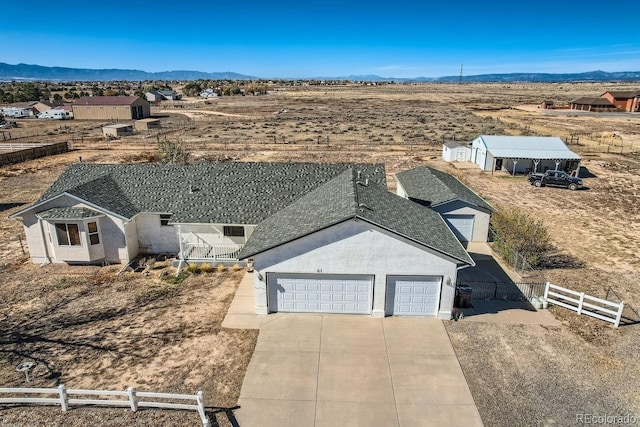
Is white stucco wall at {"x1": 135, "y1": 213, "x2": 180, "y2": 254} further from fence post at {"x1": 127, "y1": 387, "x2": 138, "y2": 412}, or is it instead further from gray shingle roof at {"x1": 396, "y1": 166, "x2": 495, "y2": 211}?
gray shingle roof at {"x1": 396, "y1": 166, "x2": 495, "y2": 211}

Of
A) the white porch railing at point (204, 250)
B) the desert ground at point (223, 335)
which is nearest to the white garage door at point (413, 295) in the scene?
the desert ground at point (223, 335)

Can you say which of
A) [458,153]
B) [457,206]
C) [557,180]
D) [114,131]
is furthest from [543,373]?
[114,131]

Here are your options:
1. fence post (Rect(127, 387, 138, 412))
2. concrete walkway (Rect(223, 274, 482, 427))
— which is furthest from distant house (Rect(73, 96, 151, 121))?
fence post (Rect(127, 387, 138, 412))

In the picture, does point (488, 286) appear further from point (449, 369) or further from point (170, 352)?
point (170, 352)

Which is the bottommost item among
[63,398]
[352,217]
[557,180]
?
[63,398]

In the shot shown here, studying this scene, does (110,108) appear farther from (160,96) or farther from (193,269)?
(193,269)

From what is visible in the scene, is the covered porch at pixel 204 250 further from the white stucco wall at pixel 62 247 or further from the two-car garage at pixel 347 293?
the two-car garage at pixel 347 293
